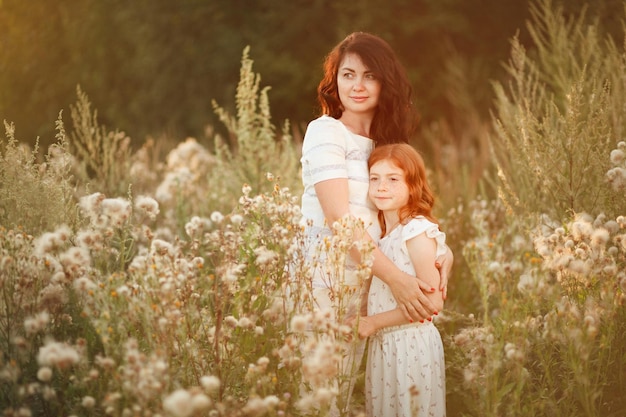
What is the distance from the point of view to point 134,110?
435 inches

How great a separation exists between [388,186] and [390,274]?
364 millimetres

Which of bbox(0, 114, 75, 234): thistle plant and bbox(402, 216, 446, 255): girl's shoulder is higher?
bbox(0, 114, 75, 234): thistle plant

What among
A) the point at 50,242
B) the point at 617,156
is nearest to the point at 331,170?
the point at 50,242

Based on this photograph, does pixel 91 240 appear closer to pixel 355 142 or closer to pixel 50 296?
pixel 50 296

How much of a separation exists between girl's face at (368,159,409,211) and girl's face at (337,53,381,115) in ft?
1.06

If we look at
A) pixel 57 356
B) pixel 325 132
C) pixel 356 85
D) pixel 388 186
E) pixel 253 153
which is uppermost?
pixel 253 153

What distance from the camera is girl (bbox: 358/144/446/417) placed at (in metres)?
2.96

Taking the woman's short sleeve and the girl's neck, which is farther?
the girl's neck

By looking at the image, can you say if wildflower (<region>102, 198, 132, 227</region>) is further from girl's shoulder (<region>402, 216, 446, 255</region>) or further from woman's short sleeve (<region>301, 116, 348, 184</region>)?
girl's shoulder (<region>402, 216, 446, 255</region>)

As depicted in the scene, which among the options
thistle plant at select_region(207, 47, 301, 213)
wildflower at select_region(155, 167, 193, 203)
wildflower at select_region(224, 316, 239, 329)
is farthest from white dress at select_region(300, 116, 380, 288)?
wildflower at select_region(155, 167, 193, 203)

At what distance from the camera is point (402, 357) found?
2979 mm

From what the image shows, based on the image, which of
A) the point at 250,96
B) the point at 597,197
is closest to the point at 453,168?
→ the point at 250,96

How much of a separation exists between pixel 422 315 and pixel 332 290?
405mm

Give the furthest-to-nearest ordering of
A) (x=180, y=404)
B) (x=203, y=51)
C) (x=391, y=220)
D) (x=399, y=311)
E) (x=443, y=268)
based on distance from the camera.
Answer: (x=203, y=51) → (x=391, y=220) → (x=443, y=268) → (x=399, y=311) → (x=180, y=404)
